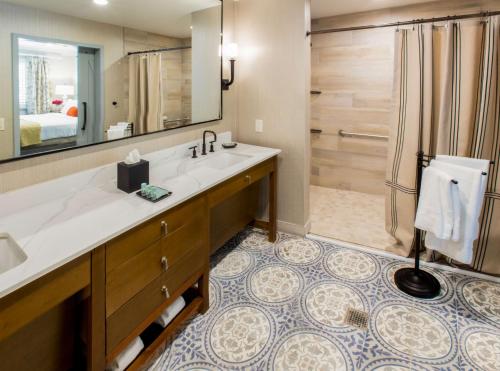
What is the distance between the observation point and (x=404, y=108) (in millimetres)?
2674

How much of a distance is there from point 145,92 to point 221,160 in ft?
2.72

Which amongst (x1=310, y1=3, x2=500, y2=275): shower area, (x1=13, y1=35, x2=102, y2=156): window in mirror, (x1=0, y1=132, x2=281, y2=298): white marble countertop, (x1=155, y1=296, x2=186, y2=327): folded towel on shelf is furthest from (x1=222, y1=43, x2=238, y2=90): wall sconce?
(x1=155, y1=296, x2=186, y2=327): folded towel on shelf

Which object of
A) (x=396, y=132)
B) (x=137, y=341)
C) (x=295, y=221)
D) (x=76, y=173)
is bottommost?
(x=137, y=341)

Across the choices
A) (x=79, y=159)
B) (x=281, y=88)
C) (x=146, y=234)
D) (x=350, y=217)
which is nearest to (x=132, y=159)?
(x=79, y=159)

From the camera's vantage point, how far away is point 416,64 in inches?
101

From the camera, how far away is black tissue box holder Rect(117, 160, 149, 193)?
181cm

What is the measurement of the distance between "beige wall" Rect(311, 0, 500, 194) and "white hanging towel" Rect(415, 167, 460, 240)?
6.62 ft

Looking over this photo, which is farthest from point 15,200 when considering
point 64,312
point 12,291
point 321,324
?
point 321,324

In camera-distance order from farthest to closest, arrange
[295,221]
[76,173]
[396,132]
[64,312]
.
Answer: [295,221] < [396,132] < [76,173] < [64,312]

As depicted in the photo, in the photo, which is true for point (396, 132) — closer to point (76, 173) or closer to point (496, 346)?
point (496, 346)

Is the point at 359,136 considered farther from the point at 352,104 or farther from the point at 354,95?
the point at 354,95

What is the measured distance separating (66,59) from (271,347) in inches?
73.6

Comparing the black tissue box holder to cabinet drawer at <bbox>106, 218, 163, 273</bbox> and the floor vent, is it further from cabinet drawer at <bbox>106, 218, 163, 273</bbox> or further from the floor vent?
the floor vent

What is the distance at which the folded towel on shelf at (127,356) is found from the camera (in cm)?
158
